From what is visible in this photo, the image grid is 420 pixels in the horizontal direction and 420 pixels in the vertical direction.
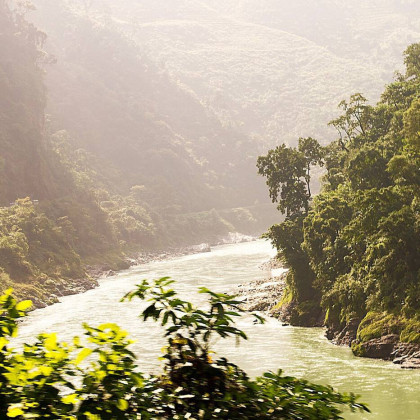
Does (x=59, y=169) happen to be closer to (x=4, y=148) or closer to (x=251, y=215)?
(x=4, y=148)

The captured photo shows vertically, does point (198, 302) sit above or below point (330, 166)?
below

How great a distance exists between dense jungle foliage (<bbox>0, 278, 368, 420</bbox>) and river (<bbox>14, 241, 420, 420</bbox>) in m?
1.95

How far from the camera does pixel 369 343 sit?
32406mm

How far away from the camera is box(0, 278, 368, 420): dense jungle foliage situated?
4.46 m

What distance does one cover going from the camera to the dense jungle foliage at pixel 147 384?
446 cm

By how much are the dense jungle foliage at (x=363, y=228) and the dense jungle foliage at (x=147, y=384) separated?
1077 inches

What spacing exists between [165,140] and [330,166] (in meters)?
142

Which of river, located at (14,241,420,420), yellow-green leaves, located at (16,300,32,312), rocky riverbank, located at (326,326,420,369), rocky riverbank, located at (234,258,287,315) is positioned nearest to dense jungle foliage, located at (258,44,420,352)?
rocky riverbank, located at (326,326,420,369)

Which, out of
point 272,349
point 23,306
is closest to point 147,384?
point 23,306

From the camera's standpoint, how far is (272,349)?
35.7 m

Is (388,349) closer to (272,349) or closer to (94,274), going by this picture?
(272,349)


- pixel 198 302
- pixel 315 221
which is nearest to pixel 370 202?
pixel 315 221

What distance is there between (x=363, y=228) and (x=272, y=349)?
8.55 metres

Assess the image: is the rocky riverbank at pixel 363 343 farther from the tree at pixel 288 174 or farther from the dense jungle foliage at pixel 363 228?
the tree at pixel 288 174
